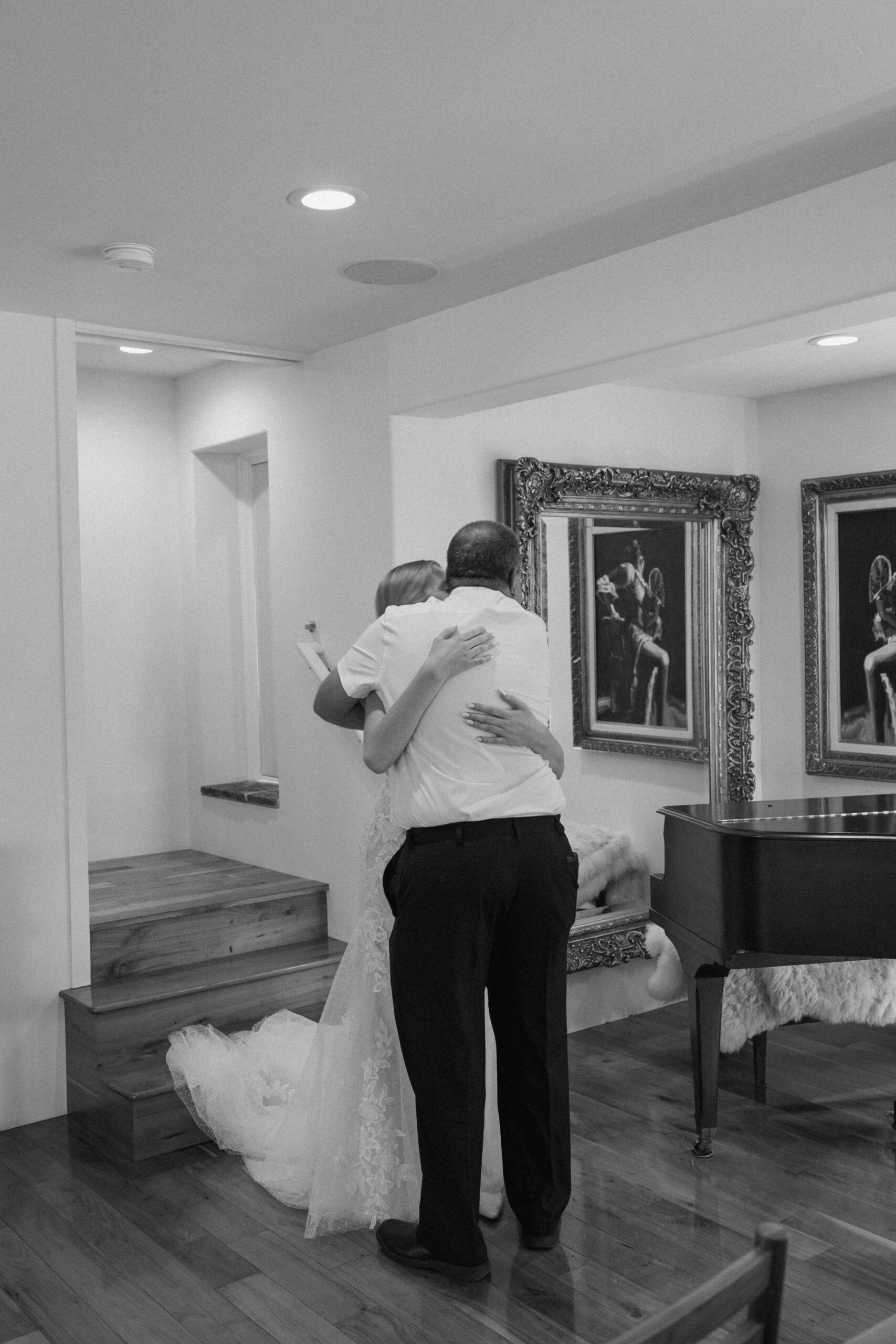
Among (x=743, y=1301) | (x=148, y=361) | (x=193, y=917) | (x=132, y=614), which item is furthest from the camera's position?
(x=132, y=614)

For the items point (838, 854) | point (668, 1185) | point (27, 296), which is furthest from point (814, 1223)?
point (27, 296)

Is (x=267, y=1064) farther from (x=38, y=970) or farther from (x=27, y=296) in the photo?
(x=27, y=296)

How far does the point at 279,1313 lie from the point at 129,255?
2.47 m

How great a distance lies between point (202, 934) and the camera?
4238 mm

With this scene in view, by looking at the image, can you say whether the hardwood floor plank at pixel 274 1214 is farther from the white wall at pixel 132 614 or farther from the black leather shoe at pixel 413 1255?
the white wall at pixel 132 614

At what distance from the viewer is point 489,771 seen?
2.64m

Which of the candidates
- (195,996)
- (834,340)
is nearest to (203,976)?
(195,996)

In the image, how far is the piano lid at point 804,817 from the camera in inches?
123

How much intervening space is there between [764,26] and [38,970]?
3182 millimetres

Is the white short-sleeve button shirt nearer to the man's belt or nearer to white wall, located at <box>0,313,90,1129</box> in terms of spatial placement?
the man's belt

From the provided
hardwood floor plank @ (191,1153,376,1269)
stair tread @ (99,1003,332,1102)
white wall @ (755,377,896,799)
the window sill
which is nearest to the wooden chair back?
hardwood floor plank @ (191,1153,376,1269)

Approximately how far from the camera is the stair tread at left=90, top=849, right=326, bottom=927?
4.19 metres

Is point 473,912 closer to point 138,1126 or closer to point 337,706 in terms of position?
point 337,706

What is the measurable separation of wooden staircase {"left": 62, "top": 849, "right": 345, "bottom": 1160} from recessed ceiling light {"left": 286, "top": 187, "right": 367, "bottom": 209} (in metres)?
2.30
